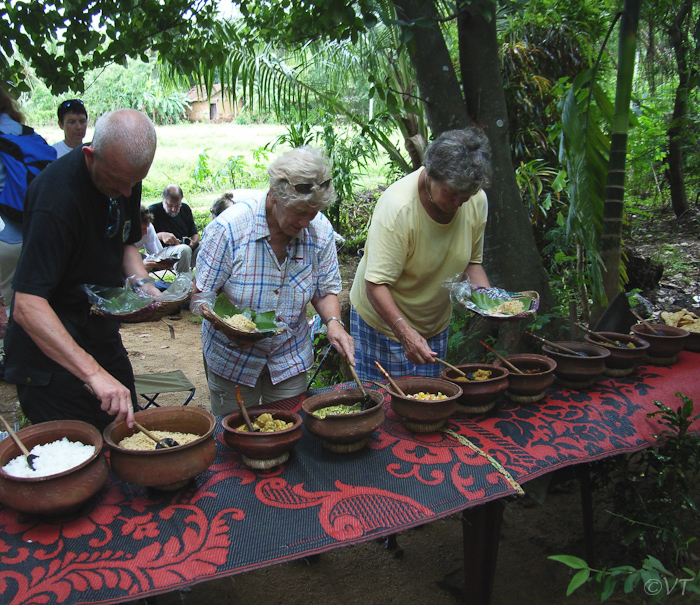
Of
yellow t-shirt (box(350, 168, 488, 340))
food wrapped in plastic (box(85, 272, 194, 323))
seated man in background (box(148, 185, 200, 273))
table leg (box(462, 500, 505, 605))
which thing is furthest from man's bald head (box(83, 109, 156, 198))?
seated man in background (box(148, 185, 200, 273))

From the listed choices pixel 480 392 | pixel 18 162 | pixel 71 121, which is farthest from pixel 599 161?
pixel 71 121

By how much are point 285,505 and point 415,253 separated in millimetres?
1260

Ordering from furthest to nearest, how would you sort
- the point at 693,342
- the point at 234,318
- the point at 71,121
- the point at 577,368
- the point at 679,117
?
the point at 679,117
the point at 71,121
the point at 693,342
the point at 577,368
the point at 234,318

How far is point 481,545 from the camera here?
1.91m

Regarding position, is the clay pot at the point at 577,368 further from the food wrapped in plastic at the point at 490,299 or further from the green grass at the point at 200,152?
the green grass at the point at 200,152

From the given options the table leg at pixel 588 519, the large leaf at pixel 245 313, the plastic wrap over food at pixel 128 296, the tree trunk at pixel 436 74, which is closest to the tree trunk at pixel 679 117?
the tree trunk at pixel 436 74

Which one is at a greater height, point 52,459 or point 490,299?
point 490,299

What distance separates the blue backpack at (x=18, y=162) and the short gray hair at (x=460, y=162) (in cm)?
220

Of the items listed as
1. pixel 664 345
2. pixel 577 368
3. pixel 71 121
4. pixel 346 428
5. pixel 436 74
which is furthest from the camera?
pixel 71 121

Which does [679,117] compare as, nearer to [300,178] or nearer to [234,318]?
[300,178]

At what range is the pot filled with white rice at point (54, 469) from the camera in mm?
1347

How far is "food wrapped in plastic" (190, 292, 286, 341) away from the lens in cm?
185

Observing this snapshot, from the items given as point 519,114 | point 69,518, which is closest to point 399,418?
point 69,518

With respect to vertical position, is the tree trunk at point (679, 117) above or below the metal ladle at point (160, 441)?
above
